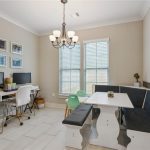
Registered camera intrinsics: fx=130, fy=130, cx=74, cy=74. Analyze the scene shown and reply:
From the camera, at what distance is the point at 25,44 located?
4555mm

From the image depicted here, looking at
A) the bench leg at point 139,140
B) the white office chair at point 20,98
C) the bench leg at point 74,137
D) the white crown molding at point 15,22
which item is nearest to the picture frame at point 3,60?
the white office chair at point 20,98

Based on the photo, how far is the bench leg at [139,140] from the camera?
1.93 metres

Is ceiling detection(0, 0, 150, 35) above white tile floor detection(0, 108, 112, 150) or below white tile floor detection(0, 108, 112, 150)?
above

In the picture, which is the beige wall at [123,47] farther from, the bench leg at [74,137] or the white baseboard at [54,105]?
the bench leg at [74,137]

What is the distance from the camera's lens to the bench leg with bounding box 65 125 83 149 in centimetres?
223

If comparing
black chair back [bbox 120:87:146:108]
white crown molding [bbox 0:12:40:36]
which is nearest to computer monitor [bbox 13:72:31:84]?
white crown molding [bbox 0:12:40:36]

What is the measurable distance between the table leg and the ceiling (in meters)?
2.42

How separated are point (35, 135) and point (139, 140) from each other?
79.2 inches

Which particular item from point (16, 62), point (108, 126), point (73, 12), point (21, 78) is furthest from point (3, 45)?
point (108, 126)

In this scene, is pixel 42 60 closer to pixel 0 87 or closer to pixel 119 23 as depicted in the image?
pixel 0 87

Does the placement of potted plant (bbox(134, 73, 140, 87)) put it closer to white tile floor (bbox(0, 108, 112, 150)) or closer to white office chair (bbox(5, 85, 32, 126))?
white tile floor (bbox(0, 108, 112, 150))

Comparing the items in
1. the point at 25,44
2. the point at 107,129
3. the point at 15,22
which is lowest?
the point at 107,129

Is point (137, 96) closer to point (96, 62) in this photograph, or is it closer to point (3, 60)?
point (96, 62)

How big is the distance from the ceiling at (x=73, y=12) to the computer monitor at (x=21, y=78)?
64.3 inches
